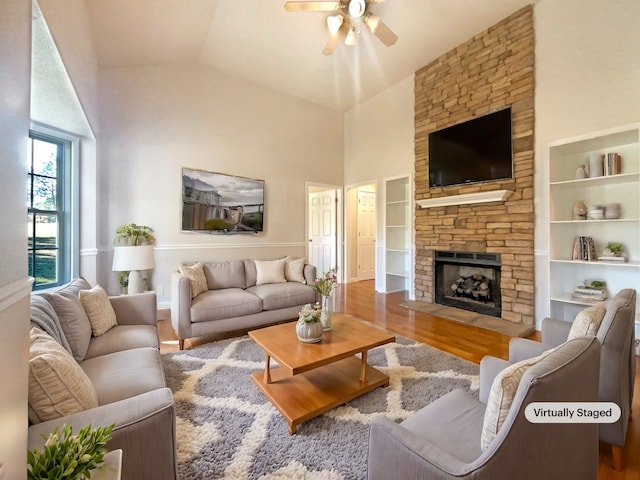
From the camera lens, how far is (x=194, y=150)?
4.12m

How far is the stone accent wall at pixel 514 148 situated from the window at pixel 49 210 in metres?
4.62

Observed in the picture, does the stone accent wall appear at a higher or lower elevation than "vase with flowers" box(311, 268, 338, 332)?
higher

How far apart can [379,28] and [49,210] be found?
382 cm

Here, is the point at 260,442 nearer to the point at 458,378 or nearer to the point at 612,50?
the point at 458,378

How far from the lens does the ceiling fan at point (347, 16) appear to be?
8.87 ft

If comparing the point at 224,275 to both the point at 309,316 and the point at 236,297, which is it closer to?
the point at 236,297

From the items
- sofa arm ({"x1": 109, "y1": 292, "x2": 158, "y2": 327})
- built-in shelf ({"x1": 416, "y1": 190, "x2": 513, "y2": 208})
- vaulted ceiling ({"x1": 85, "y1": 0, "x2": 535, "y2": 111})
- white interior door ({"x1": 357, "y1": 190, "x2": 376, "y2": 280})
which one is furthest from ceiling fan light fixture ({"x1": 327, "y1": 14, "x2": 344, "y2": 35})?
white interior door ({"x1": 357, "y1": 190, "x2": 376, "y2": 280})

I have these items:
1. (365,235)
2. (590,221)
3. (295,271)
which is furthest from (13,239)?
(365,235)

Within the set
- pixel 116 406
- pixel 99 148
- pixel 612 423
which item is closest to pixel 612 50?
pixel 612 423

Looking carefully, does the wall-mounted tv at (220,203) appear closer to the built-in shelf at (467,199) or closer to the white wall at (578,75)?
the built-in shelf at (467,199)

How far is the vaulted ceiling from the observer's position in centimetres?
294

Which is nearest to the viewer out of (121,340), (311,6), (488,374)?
(488,374)

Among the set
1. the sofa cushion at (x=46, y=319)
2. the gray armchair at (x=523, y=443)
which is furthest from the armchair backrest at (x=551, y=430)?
the sofa cushion at (x=46, y=319)

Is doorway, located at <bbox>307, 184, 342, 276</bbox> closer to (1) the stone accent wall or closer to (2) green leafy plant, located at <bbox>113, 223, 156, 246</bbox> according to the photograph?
(1) the stone accent wall
